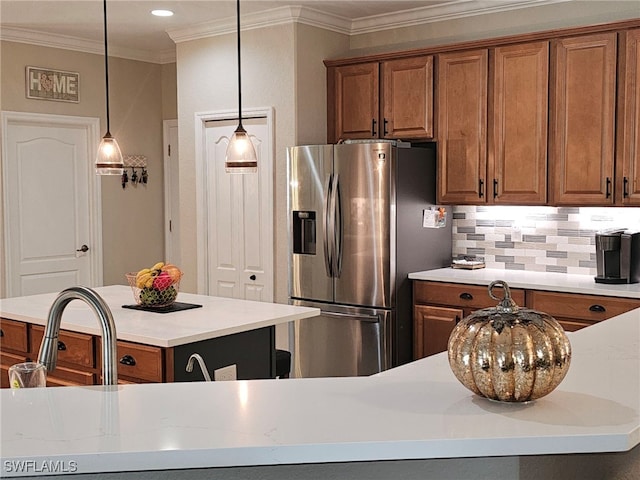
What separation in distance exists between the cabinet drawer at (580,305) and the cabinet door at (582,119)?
561mm

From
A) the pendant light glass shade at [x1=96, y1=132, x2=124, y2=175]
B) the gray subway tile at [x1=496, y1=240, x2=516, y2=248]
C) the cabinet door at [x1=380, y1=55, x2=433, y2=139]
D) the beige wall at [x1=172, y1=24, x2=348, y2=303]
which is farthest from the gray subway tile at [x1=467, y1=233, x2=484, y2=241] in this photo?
the pendant light glass shade at [x1=96, y1=132, x2=124, y2=175]

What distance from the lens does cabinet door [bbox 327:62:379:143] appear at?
5.32m

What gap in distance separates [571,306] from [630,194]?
69 cm

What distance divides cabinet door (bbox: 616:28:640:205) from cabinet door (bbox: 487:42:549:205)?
427 millimetres

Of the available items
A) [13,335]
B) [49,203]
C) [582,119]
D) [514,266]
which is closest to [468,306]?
[514,266]

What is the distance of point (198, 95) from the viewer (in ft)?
19.6

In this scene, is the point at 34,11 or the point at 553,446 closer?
the point at 553,446

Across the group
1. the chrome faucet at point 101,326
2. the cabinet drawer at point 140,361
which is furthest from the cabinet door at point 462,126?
the chrome faucet at point 101,326

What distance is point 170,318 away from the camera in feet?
11.7

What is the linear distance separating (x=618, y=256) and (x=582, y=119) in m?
0.79

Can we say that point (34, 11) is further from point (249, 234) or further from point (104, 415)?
point (104, 415)

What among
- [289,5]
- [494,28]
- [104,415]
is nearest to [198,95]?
[289,5]

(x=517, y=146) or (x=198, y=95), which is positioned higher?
(x=198, y=95)

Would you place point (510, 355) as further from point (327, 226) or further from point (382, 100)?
point (382, 100)
